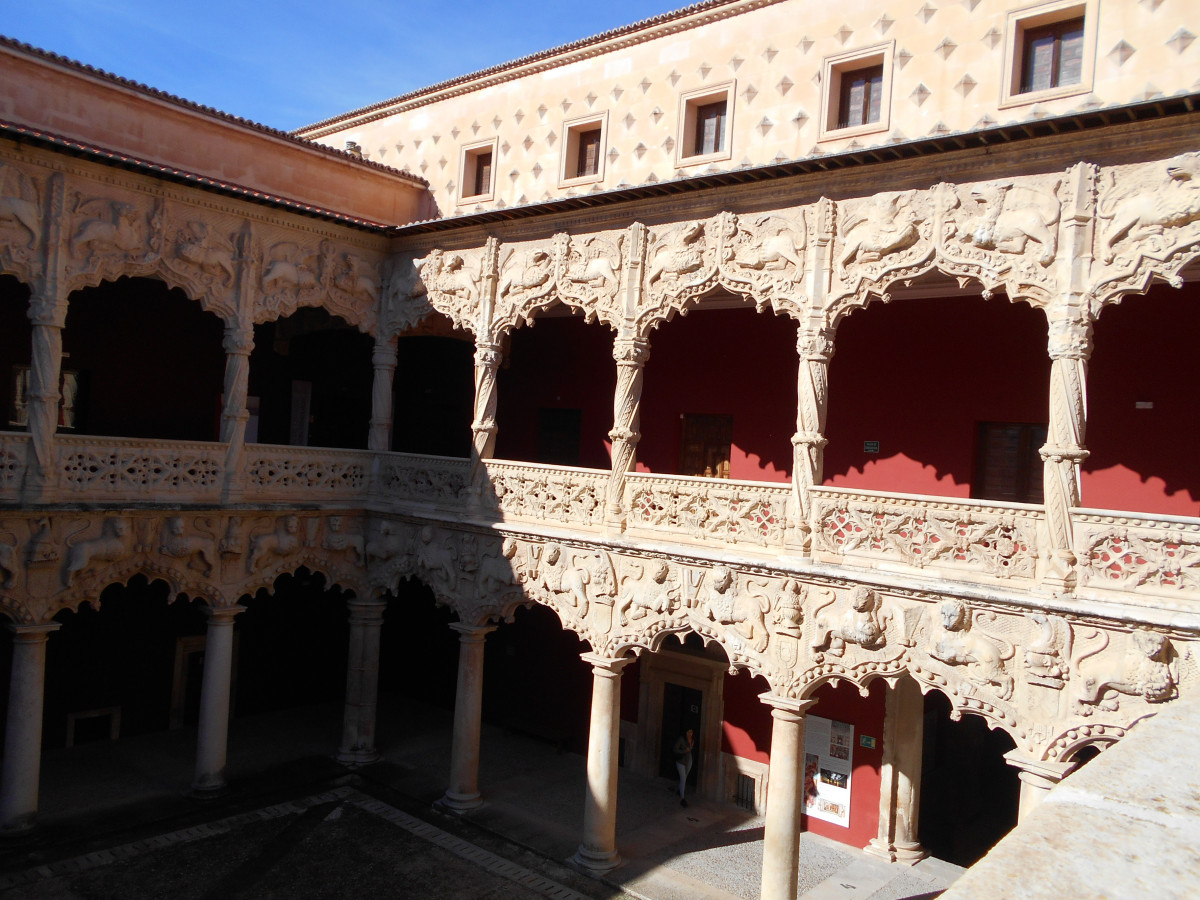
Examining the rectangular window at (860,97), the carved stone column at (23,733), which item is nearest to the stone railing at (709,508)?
the rectangular window at (860,97)

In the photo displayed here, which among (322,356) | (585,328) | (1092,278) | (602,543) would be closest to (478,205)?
(585,328)

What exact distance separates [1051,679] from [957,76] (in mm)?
6593

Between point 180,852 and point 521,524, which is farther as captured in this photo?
point 521,524

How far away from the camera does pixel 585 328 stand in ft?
48.0

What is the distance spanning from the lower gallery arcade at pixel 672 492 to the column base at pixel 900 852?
0.03 meters

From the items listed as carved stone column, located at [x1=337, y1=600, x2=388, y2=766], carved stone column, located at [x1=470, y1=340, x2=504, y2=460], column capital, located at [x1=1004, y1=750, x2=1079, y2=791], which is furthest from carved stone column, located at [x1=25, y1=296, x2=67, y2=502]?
column capital, located at [x1=1004, y1=750, x2=1079, y2=791]

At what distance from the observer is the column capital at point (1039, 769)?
24.6 feet

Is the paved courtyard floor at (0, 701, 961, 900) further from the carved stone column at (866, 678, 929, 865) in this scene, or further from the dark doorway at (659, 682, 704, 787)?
the dark doorway at (659, 682, 704, 787)

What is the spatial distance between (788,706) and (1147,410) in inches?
186

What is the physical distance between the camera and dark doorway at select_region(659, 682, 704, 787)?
13.2 metres

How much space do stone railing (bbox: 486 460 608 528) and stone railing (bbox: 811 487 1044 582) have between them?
9.03 feet

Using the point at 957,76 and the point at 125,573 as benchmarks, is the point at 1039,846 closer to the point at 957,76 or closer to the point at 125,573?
the point at 957,76

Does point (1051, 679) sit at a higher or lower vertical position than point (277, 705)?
higher

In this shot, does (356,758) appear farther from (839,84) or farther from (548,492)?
(839,84)
